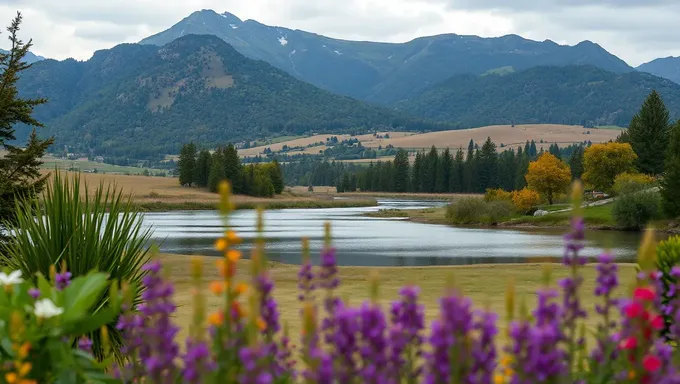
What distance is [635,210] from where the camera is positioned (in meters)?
58.3

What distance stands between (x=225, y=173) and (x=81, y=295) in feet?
345

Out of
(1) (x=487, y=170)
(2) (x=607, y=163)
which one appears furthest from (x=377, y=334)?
(1) (x=487, y=170)

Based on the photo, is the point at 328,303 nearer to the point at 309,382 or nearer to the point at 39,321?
the point at 309,382

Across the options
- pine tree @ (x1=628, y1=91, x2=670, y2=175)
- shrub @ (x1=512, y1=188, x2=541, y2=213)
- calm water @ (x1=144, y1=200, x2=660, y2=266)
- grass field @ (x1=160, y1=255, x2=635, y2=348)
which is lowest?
calm water @ (x1=144, y1=200, x2=660, y2=266)

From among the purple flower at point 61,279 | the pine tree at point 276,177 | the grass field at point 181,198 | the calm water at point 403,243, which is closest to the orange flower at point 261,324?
the purple flower at point 61,279

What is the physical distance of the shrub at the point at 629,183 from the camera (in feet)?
206

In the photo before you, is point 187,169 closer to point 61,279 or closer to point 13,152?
point 13,152

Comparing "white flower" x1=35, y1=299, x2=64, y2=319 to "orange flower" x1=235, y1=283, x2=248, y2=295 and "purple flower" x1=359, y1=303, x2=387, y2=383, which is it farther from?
"purple flower" x1=359, y1=303, x2=387, y2=383

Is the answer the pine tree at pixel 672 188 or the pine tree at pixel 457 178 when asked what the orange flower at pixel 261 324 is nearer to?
the pine tree at pixel 672 188

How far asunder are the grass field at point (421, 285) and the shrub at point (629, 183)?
44701 millimetres

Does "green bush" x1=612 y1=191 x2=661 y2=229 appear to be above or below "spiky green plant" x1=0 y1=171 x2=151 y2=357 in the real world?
below

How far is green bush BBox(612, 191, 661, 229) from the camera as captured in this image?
192ft

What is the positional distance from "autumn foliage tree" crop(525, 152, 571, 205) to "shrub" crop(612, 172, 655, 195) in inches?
221

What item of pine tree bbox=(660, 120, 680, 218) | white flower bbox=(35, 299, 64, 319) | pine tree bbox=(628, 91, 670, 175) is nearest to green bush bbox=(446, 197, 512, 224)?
pine tree bbox=(660, 120, 680, 218)
